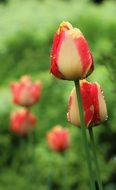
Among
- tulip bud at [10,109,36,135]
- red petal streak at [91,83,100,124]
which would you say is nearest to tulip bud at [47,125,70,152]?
tulip bud at [10,109,36,135]

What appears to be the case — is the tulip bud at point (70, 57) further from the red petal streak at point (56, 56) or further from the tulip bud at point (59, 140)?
the tulip bud at point (59, 140)

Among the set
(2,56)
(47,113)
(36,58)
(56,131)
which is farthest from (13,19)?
(56,131)

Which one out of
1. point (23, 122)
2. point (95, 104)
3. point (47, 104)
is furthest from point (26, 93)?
point (47, 104)

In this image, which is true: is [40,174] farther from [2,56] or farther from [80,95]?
[80,95]

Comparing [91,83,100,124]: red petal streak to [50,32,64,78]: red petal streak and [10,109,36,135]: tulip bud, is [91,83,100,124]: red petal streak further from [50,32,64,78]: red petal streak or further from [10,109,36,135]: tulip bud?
[10,109,36,135]: tulip bud

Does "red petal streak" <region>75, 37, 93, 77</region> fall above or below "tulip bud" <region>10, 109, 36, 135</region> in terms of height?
below

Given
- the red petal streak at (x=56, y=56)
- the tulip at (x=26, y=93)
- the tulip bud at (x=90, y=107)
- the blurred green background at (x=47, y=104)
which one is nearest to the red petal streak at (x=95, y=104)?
the tulip bud at (x=90, y=107)

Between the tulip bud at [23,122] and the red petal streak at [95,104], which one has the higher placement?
the tulip bud at [23,122]
